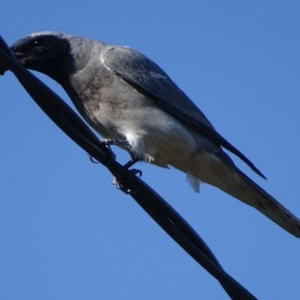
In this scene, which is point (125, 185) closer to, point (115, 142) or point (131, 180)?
point (131, 180)

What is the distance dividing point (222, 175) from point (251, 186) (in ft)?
1.12

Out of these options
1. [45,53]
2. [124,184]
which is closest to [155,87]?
[45,53]

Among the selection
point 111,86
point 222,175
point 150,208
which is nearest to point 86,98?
point 111,86

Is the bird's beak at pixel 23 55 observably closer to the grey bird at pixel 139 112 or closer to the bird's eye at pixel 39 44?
the grey bird at pixel 139 112

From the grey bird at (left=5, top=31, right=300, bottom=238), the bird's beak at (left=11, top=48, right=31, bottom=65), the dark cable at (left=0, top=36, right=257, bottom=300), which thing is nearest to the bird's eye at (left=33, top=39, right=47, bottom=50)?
the grey bird at (left=5, top=31, right=300, bottom=238)

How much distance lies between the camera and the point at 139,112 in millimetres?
7309

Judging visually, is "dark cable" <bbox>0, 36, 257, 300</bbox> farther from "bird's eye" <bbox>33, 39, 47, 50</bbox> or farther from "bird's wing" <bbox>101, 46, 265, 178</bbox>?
"bird's eye" <bbox>33, 39, 47, 50</bbox>

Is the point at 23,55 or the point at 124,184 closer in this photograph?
the point at 124,184

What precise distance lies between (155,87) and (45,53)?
1114mm

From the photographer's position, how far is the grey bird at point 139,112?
23.8 feet

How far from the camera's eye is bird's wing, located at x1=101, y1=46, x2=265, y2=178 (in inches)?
297

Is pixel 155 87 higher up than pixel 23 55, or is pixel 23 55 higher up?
pixel 23 55

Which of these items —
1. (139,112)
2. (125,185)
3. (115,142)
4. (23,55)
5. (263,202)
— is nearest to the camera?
(125,185)

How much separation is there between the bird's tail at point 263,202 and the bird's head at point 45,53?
1.98 m
